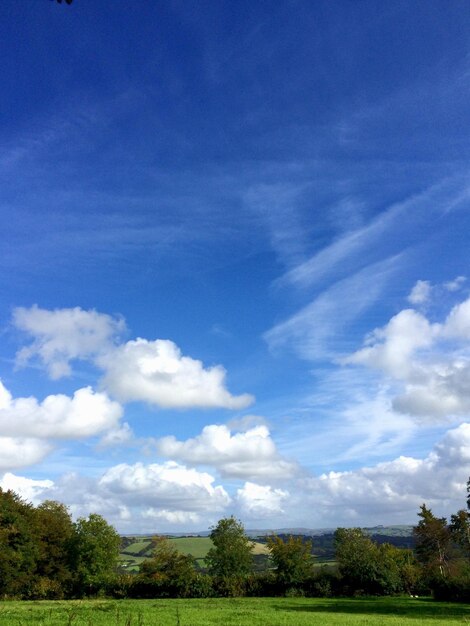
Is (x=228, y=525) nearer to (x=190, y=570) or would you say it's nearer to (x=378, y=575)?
(x=190, y=570)

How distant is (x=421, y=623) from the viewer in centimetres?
3241

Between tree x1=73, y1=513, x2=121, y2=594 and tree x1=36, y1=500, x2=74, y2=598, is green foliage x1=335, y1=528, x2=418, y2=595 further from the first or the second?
tree x1=36, y1=500, x2=74, y2=598

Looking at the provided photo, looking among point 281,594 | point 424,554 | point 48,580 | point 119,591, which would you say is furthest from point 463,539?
point 48,580

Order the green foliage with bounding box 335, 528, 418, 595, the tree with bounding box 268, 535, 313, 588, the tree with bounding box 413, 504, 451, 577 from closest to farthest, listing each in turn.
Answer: the green foliage with bounding box 335, 528, 418, 595 → the tree with bounding box 268, 535, 313, 588 → the tree with bounding box 413, 504, 451, 577

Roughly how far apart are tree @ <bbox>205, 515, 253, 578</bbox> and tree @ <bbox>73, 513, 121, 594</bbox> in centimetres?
1399

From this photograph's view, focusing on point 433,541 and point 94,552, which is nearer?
point 94,552

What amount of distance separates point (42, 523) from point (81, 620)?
47.3m

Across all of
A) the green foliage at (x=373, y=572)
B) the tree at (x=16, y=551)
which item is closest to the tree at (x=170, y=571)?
the tree at (x=16, y=551)

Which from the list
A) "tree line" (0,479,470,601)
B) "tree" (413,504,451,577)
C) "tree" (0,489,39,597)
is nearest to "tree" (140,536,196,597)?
"tree line" (0,479,470,601)

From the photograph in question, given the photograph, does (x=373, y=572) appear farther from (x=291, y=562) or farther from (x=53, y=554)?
(x=53, y=554)

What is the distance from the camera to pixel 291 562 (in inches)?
2689

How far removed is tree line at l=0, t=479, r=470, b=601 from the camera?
65.9m

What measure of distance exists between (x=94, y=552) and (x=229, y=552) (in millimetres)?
19035

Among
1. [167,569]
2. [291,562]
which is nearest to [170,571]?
[167,569]
